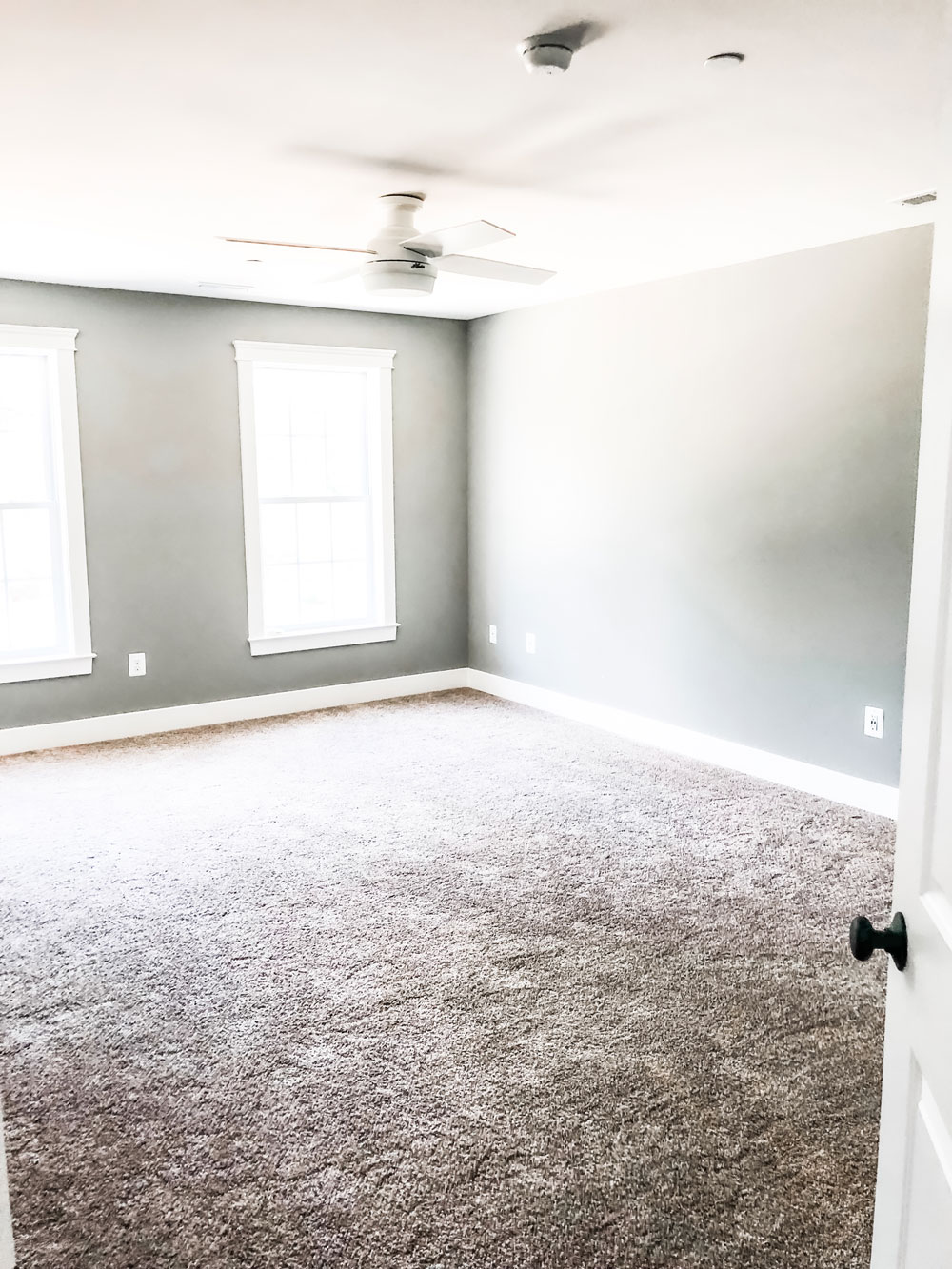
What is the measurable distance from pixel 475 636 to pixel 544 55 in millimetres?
4567

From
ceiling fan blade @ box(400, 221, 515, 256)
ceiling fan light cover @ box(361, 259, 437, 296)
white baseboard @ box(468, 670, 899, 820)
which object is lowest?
white baseboard @ box(468, 670, 899, 820)

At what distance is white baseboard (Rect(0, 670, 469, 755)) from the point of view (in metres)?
5.16

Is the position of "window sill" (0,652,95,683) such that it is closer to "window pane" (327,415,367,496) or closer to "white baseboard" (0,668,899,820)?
"white baseboard" (0,668,899,820)

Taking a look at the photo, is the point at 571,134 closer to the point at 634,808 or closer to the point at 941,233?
the point at 941,233

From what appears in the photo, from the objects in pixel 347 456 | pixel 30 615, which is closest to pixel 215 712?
pixel 30 615

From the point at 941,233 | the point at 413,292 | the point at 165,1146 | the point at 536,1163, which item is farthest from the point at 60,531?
the point at 941,233

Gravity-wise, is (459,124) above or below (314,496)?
above

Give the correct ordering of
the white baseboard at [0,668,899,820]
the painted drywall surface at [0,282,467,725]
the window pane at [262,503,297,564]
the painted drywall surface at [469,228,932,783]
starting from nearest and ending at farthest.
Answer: the painted drywall surface at [469,228,932,783] → the white baseboard at [0,668,899,820] → the painted drywall surface at [0,282,467,725] → the window pane at [262,503,297,564]

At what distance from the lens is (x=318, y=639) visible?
598cm

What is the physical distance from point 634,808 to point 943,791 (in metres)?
3.36

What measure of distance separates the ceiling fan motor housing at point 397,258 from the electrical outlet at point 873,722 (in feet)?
8.28

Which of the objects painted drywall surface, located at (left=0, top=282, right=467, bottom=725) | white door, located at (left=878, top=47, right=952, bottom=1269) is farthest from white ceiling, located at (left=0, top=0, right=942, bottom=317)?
painted drywall surface, located at (left=0, top=282, right=467, bottom=725)

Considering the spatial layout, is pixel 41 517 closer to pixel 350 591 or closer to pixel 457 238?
pixel 350 591

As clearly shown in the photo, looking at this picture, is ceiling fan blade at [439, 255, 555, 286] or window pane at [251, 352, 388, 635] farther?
window pane at [251, 352, 388, 635]
